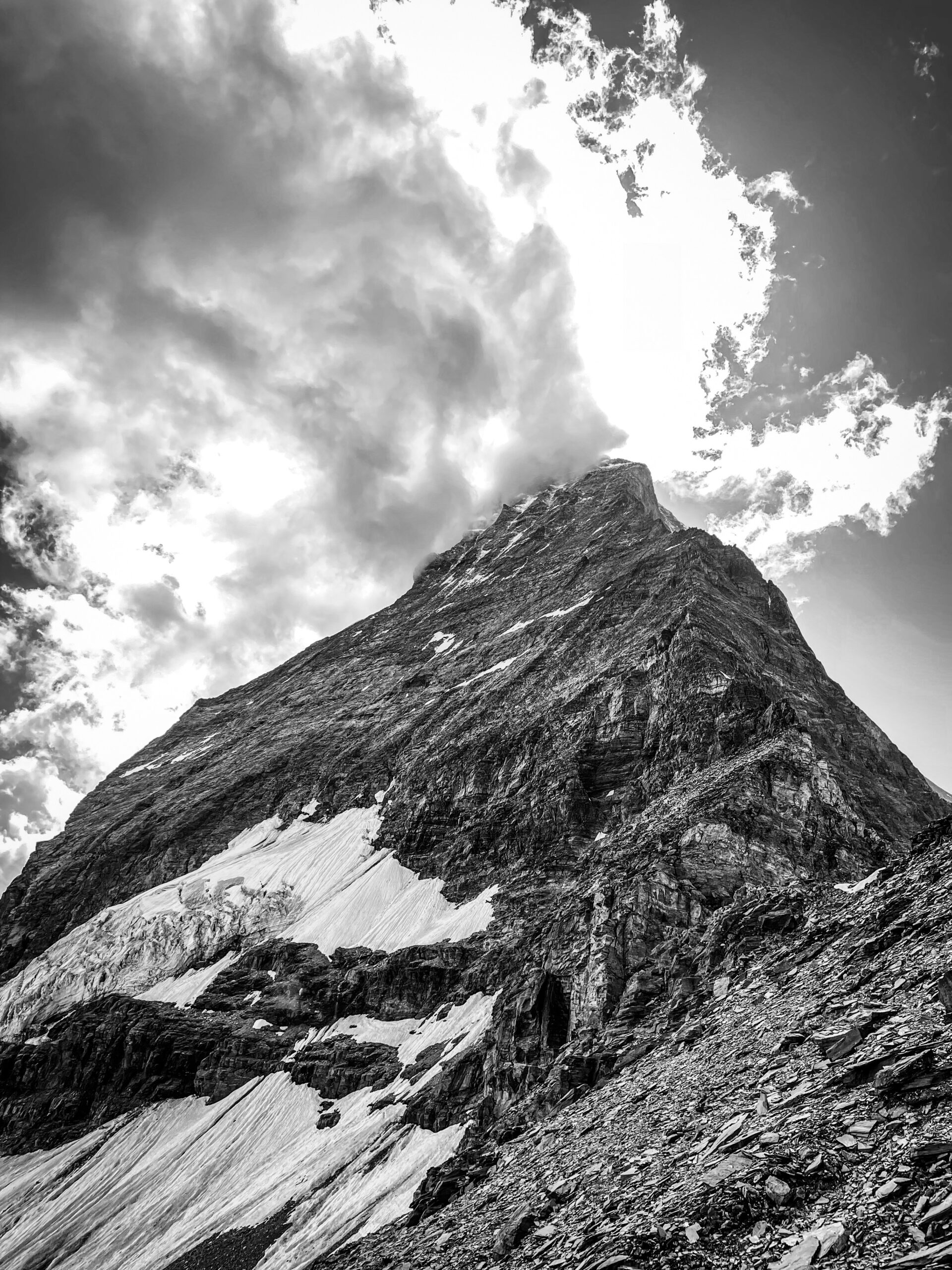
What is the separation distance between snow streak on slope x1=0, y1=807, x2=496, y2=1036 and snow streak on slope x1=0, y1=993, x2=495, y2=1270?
14.1 m

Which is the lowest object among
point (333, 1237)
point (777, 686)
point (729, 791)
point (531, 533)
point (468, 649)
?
point (333, 1237)

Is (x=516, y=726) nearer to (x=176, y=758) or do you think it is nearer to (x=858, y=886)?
(x=858, y=886)

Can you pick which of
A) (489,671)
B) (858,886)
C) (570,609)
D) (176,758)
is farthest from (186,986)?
(176,758)

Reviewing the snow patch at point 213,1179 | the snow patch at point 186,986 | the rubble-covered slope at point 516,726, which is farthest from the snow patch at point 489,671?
the snow patch at point 213,1179

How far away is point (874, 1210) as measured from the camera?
34.2ft

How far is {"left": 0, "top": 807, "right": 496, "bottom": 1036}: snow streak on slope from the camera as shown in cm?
7544

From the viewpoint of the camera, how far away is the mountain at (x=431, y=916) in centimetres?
3856

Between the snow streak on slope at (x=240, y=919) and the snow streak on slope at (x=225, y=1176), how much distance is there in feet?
46.2

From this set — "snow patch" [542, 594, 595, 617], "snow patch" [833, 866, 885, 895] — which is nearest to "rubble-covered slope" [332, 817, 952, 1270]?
"snow patch" [833, 866, 885, 895]

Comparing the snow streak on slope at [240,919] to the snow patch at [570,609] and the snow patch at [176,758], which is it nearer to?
the snow patch at [570,609]

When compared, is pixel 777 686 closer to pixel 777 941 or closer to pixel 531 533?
pixel 777 941

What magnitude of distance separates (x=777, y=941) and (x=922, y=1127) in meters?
19.8

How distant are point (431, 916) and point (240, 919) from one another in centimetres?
2498

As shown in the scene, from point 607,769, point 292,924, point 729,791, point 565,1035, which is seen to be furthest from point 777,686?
point 292,924
